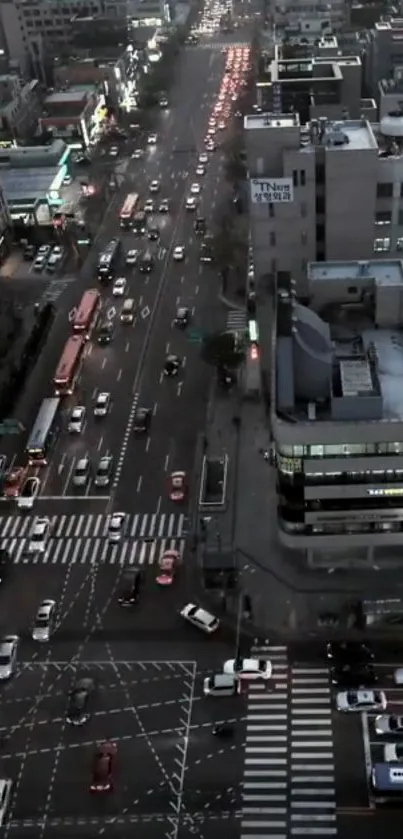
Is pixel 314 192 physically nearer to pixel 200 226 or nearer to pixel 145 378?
pixel 145 378

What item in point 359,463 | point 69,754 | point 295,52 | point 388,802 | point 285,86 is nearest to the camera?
point 388,802

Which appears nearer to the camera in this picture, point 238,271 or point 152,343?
point 152,343

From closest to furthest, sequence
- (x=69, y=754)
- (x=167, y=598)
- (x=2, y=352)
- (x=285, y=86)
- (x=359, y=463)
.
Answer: (x=69, y=754)
(x=359, y=463)
(x=167, y=598)
(x=2, y=352)
(x=285, y=86)

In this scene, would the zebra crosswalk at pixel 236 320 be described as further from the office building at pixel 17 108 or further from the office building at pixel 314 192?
the office building at pixel 17 108

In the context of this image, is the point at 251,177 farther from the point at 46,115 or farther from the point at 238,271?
the point at 46,115

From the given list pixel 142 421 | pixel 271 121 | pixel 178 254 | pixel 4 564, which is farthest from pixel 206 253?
pixel 4 564

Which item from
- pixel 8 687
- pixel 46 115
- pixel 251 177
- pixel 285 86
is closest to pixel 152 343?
pixel 251 177

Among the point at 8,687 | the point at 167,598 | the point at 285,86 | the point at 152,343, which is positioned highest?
the point at 285,86
